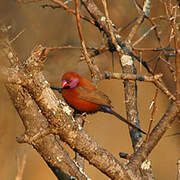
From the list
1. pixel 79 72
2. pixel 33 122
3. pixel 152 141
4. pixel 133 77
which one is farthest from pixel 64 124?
pixel 79 72

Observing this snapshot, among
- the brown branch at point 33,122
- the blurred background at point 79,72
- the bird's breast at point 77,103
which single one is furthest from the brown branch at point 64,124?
the blurred background at point 79,72

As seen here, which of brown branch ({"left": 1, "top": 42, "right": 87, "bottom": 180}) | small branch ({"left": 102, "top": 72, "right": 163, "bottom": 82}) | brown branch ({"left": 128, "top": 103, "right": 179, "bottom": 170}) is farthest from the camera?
small branch ({"left": 102, "top": 72, "right": 163, "bottom": 82})

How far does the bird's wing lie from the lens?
12.7ft

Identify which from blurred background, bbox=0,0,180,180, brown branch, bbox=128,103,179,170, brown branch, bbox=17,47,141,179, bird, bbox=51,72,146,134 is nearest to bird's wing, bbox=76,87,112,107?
bird, bbox=51,72,146,134

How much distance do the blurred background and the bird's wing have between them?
66cm

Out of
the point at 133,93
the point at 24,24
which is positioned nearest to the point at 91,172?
the point at 24,24

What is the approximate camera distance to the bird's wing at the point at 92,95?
3.88m

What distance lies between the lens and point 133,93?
305 cm

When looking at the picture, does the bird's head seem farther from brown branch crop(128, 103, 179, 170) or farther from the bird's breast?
brown branch crop(128, 103, 179, 170)

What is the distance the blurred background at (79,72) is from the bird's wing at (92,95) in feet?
2.18

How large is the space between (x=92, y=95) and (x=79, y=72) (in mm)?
1768

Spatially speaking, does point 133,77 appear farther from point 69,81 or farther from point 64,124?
point 69,81

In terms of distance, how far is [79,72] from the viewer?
18.5 feet

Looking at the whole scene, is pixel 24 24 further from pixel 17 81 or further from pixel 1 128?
pixel 17 81
